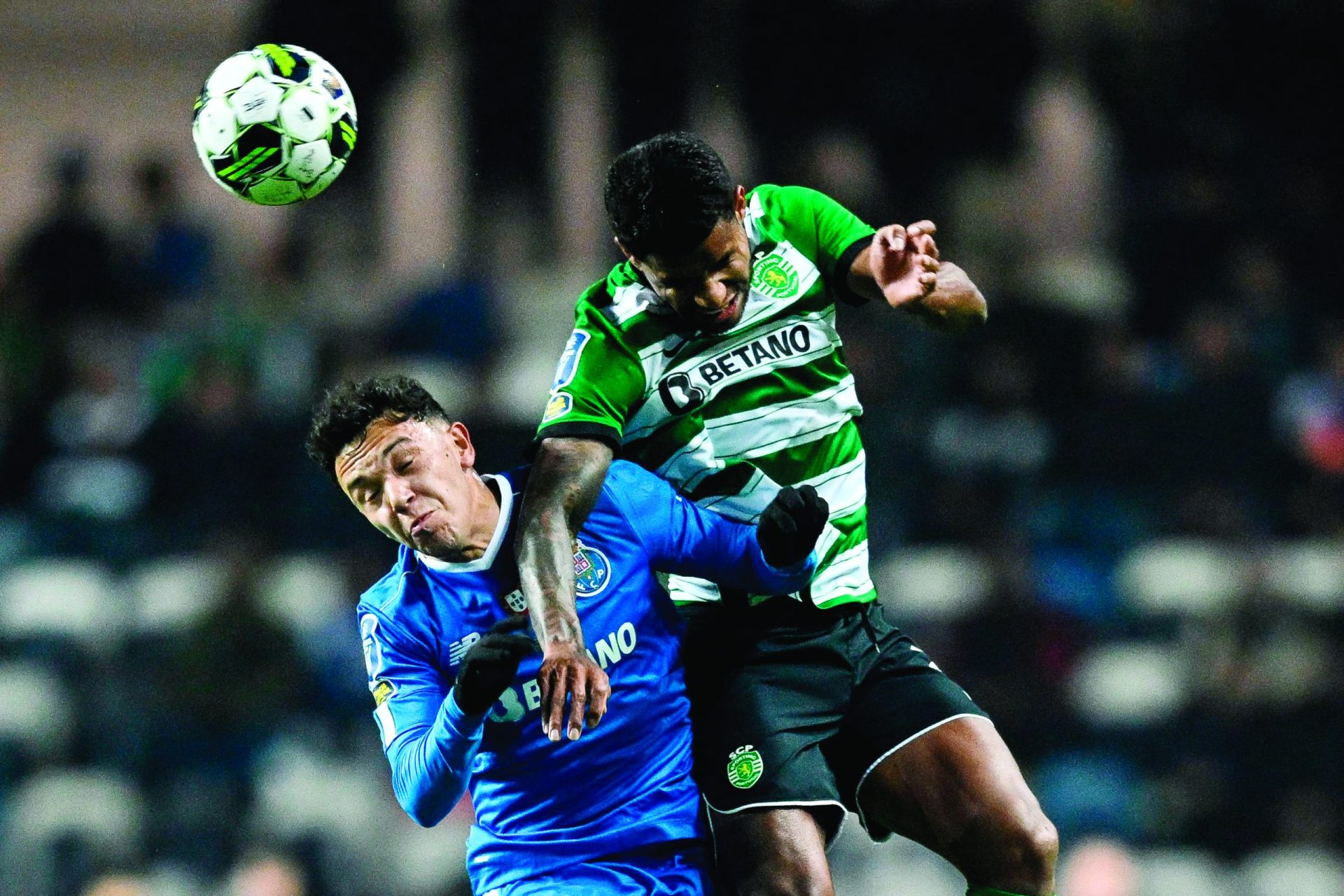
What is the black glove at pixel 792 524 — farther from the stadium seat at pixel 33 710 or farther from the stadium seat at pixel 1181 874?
the stadium seat at pixel 33 710

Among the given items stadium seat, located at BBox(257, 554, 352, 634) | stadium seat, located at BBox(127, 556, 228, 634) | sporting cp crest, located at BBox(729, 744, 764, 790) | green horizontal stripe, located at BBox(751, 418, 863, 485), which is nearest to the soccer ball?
green horizontal stripe, located at BBox(751, 418, 863, 485)

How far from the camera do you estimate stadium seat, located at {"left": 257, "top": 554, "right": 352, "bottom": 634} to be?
28.8 ft

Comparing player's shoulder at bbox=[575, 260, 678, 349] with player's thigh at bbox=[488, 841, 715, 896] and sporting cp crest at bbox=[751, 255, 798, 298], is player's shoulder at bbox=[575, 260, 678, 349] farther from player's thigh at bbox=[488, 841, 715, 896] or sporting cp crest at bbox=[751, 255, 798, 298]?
A: player's thigh at bbox=[488, 841, 715, 896]

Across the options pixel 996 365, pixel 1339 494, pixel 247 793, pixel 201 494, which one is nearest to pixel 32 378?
pixel 201 494

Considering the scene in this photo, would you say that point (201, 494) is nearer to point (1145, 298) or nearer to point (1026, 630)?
point (1026, 630)

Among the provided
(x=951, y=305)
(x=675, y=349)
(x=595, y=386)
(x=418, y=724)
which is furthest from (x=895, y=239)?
(x=418, y=724)

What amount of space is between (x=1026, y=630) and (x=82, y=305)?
5.65 m

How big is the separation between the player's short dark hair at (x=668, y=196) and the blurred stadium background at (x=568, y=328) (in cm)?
478

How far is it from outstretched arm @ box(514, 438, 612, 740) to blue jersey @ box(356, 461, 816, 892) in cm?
13

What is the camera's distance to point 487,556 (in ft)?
12.3

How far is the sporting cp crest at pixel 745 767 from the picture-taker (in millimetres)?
3730

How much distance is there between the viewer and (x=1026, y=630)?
8.52 meters

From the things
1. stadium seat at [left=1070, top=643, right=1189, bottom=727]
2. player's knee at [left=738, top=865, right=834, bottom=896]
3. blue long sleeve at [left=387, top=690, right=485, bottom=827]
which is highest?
blue long sleeve at [left=387, top=690, right=485, bottom=827]

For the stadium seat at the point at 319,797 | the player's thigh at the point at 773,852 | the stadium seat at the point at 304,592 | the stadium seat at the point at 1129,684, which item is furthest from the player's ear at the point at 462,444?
the stadium seat at the point at 1129,684
